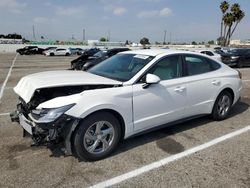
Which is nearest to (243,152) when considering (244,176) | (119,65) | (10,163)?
(244,176)

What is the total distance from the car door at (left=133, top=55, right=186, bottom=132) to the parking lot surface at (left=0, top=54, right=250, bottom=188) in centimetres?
40

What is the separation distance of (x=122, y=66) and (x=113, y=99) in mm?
1075

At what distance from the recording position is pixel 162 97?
439cm

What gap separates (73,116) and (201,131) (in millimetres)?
2714

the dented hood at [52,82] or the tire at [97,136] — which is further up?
the dented hood at [52,82]

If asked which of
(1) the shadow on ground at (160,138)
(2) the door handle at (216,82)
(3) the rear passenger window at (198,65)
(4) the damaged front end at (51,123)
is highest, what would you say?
(3) the rear passenger window at (198,65)

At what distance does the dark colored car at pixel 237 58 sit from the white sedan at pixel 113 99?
14.6 m

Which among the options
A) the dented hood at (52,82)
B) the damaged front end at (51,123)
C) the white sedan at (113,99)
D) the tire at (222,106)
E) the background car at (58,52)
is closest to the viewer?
the damaged front end at (51,123)

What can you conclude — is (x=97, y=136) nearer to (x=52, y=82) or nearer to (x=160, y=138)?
A: (x=52, y=82)

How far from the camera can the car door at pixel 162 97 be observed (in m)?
4.14

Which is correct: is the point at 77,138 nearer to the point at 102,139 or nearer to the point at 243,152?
the point at 102,139

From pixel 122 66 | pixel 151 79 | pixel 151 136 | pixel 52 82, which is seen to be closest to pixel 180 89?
pixel 151 79

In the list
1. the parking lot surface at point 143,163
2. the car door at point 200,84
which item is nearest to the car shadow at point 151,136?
the parking lot surface at point 143,163

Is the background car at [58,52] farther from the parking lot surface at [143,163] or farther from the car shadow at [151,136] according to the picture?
the car shadow at [151,136]
